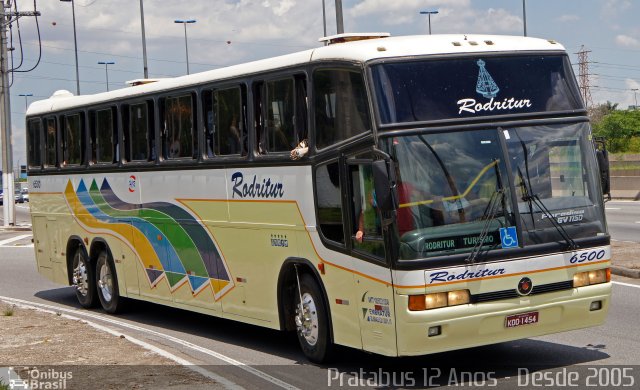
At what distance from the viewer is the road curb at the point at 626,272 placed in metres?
17.5

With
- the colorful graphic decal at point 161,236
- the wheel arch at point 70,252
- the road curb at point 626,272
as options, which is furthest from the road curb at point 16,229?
the road curb at point 626,272

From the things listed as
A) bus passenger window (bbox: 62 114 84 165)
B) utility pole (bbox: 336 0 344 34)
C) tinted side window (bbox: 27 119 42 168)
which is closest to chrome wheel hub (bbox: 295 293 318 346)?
bus passenger window (bbox: 62 114 84 165)

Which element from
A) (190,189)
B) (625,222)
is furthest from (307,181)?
(625,222)

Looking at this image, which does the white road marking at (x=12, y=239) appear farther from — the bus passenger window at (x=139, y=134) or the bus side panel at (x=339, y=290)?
the bus side panel at (x=339, y=290)

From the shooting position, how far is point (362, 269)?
10648 millimetres

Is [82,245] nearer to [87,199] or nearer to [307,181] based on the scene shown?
[87,199]

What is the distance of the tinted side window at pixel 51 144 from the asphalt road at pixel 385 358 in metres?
4.06

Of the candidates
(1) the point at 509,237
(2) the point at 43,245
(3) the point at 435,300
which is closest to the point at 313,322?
(3) the point at 435,300

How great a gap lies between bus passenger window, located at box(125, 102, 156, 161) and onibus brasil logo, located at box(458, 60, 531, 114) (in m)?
6.18

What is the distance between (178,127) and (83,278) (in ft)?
15.5

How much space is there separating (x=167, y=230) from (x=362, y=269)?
5196 mm

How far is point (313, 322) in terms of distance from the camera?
11742mm

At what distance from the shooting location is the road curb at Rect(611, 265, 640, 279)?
57.3 ft

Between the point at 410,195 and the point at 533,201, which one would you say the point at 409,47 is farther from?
the point at 533,201
